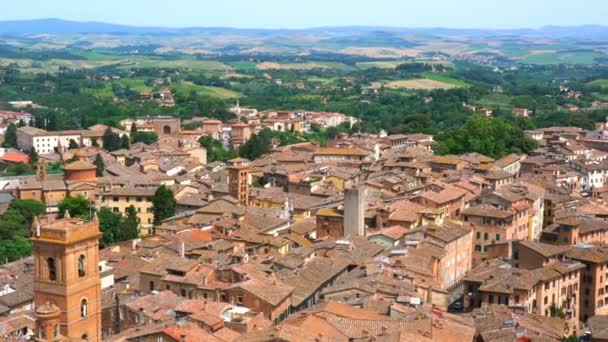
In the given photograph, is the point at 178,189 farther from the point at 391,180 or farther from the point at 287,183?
the point at 391,180

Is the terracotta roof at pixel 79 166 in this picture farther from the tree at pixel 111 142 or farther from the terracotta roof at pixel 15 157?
the tree at pixel 111 142

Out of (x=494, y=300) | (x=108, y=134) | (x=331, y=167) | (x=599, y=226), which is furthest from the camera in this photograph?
(x=108, y=134)

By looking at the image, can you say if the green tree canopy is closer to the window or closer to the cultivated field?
the window

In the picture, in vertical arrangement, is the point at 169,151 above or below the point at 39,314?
below

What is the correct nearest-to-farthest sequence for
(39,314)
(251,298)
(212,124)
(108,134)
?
(39,314), (251,298), (108,134), (212,124)

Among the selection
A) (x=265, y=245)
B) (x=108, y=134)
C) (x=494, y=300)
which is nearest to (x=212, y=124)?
(x=108, y=134)

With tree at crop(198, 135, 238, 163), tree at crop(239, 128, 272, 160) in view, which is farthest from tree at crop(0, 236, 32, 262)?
tree at crop(198, 135, 238, 163)
